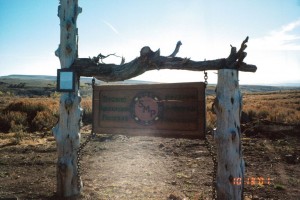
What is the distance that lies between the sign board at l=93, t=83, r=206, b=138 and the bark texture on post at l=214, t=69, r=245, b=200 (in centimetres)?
38

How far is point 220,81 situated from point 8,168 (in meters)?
6.06

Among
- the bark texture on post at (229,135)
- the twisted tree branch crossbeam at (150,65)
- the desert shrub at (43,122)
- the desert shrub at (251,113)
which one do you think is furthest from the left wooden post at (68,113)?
the desert shrub at (251,113)

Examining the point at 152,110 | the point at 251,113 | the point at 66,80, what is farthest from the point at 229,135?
the point at 251,113

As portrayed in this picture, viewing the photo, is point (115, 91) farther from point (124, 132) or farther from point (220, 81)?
point (220, 81)

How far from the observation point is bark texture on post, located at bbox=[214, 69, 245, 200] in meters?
4.63

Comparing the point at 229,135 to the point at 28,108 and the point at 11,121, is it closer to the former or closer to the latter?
the point at 11,121

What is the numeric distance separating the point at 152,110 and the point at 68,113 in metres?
1.52

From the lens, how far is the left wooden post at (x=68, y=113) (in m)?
5.60

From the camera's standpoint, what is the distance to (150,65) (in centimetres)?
520

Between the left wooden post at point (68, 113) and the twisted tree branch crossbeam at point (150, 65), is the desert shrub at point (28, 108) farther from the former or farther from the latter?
the twisted tree branch crossbeam at point (150, 65)

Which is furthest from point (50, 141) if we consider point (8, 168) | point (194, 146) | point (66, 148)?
point (66, 148)

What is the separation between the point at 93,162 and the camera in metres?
8.72
